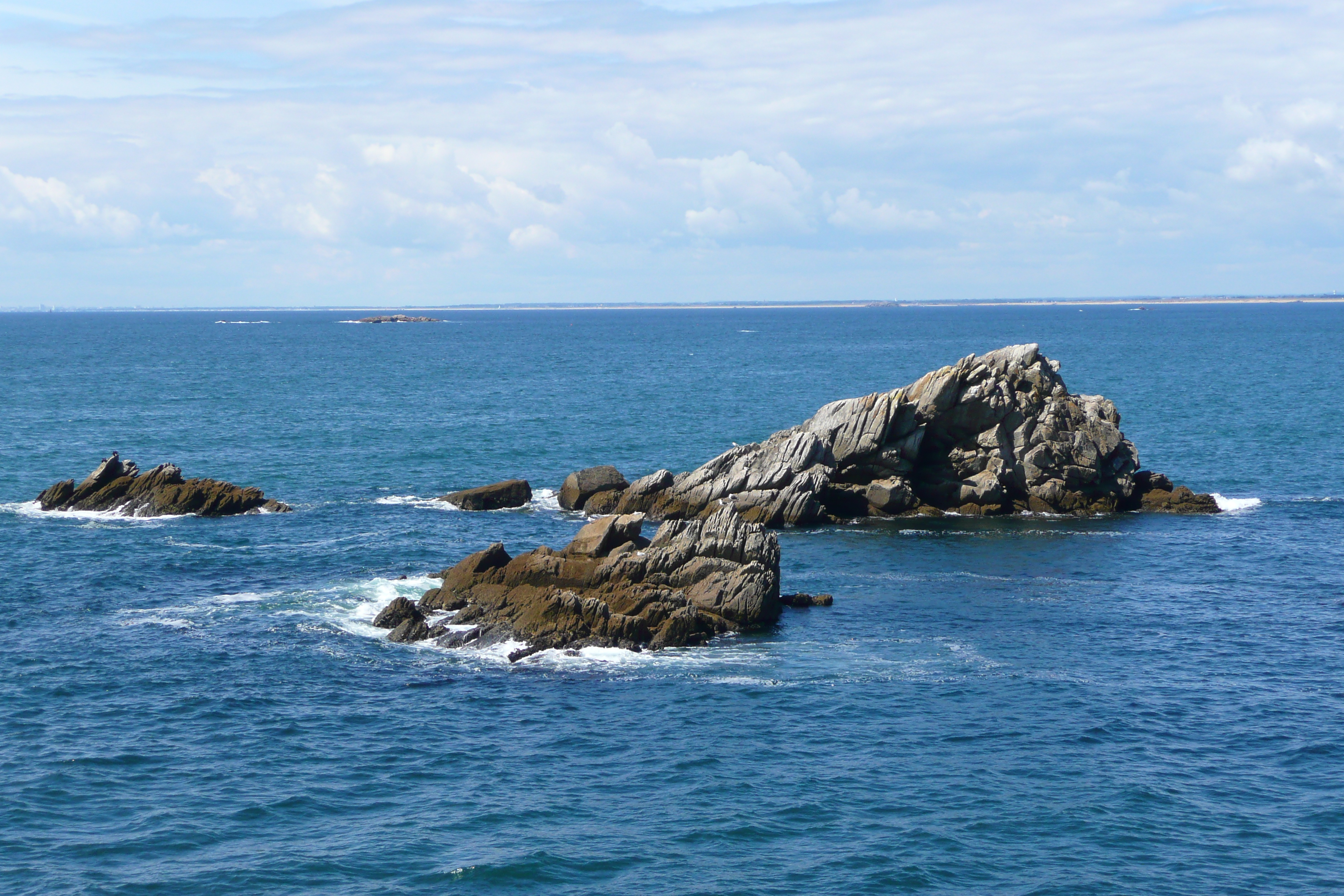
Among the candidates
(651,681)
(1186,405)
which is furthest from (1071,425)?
(1186,405)

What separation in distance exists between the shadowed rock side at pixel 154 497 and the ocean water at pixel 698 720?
1.47 m

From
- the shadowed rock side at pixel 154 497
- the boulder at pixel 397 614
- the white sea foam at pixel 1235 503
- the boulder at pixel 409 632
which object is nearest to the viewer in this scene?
the boulder at pixel 409 632

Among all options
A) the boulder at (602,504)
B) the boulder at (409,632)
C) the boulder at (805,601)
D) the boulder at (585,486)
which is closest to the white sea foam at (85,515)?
the boulder at (585,486)

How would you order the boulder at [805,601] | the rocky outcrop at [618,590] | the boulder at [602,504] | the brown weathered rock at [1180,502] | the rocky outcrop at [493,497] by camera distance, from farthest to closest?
1. the rocky outcrop at [493,497]
2. the brown weathered rock at [1180,502]
3. the boulder at [602,504]
4. the boulder at [805,601]
5. the rocky outcrop at [618,590]

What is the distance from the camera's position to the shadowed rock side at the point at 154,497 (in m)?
70.2

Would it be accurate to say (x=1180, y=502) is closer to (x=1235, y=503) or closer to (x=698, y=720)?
(x=1235, y=503)

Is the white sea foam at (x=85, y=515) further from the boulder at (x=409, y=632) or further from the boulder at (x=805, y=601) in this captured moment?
the boulder at (x=805, y=601)

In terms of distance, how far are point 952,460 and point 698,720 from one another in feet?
125

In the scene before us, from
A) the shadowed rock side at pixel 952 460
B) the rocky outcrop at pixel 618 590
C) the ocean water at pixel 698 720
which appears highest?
the shadowed rock side at pixel 952 460

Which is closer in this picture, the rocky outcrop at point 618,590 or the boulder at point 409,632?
the rocky outcrop at point 618,590

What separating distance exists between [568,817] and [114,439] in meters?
81.8

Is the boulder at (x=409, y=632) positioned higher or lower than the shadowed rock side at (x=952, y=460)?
lower

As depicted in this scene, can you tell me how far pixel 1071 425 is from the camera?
236 feet

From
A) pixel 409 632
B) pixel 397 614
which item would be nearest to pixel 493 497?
pixel 397 614
